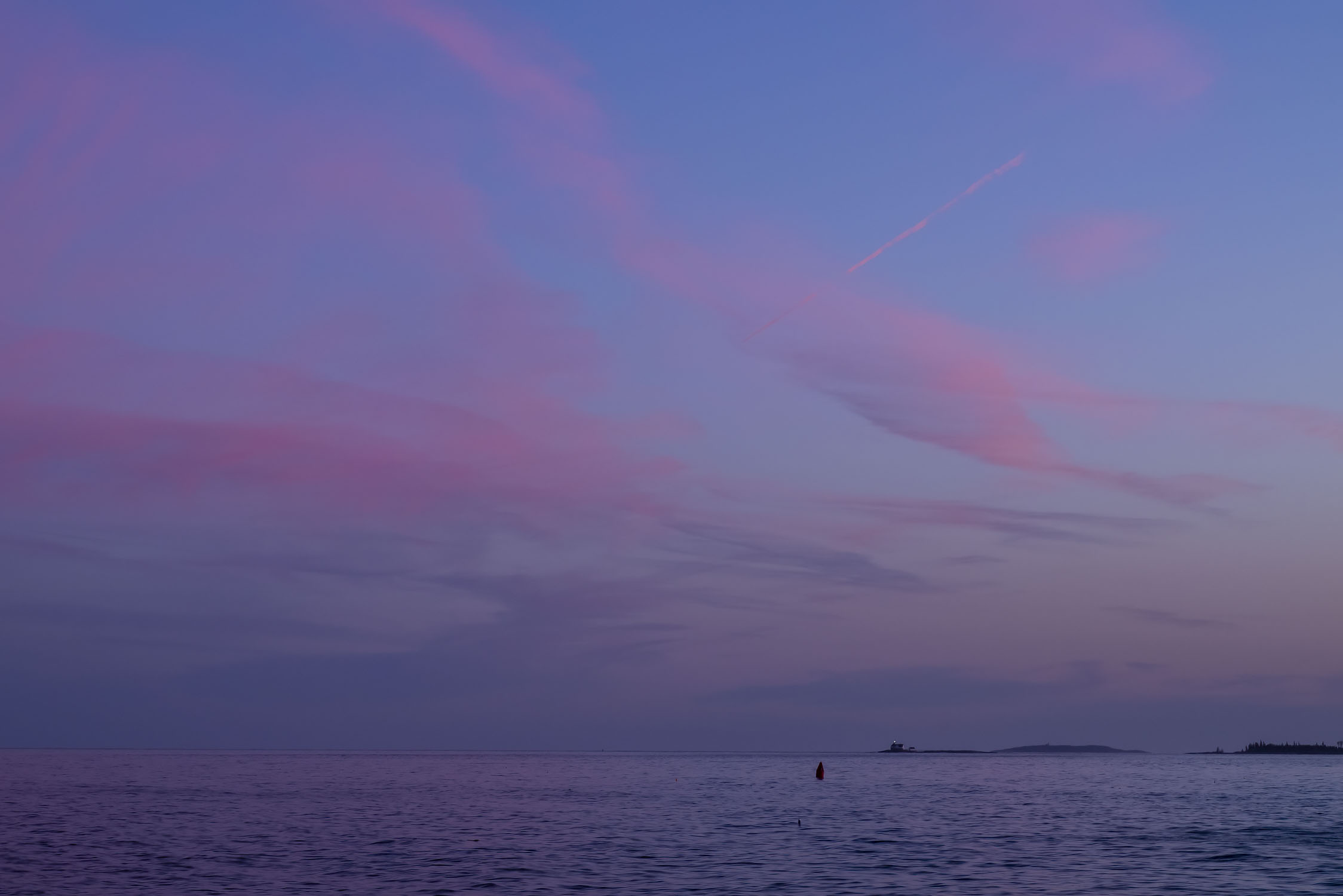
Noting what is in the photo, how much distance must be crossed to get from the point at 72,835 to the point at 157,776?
111 m

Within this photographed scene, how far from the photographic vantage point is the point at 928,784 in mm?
156375

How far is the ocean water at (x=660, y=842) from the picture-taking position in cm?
4953

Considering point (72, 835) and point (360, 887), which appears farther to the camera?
point (72, 835)

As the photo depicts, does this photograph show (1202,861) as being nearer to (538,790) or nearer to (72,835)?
(72,835)

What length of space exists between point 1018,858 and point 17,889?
44.6 metres

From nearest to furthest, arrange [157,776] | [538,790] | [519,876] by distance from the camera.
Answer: [519,876]
[538,790]
[157,776]

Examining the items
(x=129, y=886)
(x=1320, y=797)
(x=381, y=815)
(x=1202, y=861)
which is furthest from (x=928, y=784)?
(x=129, y=886)

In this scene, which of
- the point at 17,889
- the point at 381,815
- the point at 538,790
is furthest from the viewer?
the point at 538,790

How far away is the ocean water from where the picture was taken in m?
49.5

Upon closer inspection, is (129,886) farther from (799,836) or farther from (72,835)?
(799,836)

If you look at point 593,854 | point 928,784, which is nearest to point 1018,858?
point 593,854

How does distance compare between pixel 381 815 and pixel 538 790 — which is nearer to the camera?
pixel 381 815

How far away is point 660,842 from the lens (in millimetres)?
67688

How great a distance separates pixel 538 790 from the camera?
5153 inches
